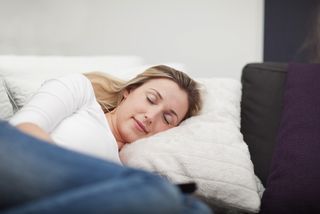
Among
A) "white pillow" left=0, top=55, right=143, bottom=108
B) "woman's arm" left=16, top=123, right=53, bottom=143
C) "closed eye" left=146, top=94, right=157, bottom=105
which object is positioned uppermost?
"white pillow" left=0, top=55, right=143, bottom=108

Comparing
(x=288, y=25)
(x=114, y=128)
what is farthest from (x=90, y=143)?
(x=288, y=25)

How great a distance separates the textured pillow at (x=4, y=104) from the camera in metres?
1.19

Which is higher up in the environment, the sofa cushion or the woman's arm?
the woman's arm

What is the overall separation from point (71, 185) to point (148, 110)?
0.72 meters

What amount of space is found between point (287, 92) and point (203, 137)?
37 centimetres

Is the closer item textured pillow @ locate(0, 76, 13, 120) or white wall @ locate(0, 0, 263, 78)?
textured pillow @ locate(0, 76, 13, 120)

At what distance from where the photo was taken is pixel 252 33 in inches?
70.2

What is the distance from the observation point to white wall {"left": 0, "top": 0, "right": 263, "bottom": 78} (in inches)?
69.1

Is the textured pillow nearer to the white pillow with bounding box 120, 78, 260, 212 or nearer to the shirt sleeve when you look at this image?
the shirt sleeve

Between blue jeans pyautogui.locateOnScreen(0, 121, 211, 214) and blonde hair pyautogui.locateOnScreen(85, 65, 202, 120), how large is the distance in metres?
0.73

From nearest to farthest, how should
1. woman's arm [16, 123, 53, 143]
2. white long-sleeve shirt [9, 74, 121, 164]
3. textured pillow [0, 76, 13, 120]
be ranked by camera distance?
1. woman's arm [16, 123, 53, 143]
2. white long-sleeve shirt [9, 74, 121, 164]
3. textured pillow [0, 76, 13, 120]

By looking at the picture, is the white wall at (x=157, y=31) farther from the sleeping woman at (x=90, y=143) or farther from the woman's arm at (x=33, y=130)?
the woman's arm at (x=33, y=130)

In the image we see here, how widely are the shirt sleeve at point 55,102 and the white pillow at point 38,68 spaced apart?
0.67 feet

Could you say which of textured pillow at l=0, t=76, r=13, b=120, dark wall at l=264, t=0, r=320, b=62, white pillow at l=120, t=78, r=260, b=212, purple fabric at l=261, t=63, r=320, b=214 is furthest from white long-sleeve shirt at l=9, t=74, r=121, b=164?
dark wall at l=264, t=0, r=320, b=62
